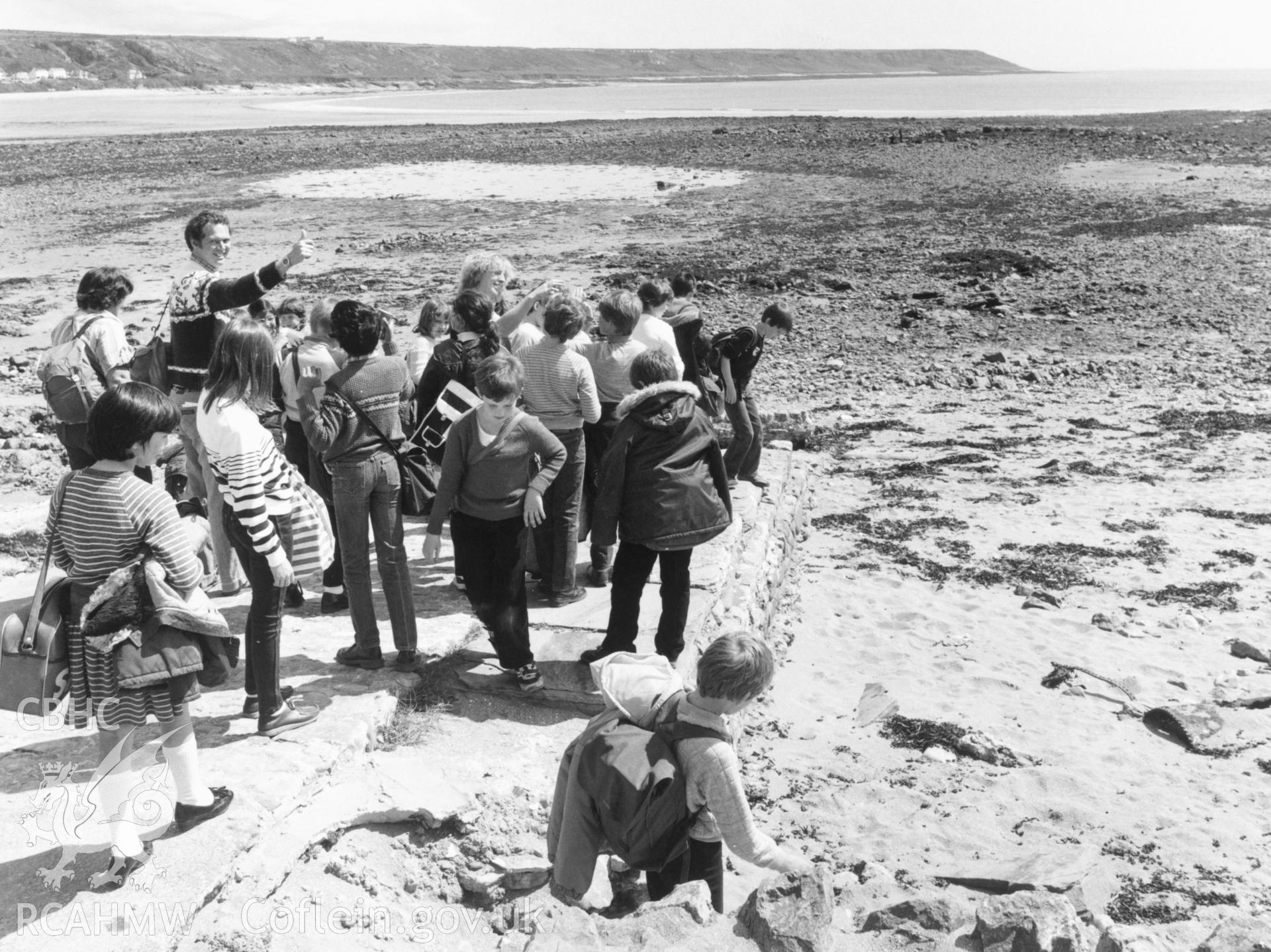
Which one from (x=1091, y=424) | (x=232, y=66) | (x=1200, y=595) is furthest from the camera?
(x=232, y=66)

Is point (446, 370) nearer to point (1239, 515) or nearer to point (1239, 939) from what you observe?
point (1239, 939)

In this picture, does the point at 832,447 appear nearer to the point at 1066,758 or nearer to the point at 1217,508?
the point at 1217,508

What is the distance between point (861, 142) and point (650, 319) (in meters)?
37.4

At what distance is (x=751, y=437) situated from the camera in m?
7.85

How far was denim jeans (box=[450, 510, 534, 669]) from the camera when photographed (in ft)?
16.1

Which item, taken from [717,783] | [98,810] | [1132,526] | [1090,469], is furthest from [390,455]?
[1090,469]

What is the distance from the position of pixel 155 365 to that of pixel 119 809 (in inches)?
115

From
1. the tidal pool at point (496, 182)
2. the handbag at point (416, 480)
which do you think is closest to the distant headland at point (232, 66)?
the tidal pool at point (496, 182)

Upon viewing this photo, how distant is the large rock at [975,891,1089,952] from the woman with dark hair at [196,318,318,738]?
2666mm

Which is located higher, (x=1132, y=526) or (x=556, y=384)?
(x=556, y=384)

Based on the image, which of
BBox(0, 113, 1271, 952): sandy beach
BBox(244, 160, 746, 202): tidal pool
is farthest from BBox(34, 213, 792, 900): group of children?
BBox(244, 160, 746, 202): tidal pool

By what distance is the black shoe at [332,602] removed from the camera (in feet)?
19.4

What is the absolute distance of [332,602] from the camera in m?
5.93

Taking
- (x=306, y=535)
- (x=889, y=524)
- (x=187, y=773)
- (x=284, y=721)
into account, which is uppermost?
(x=306, y=535)
